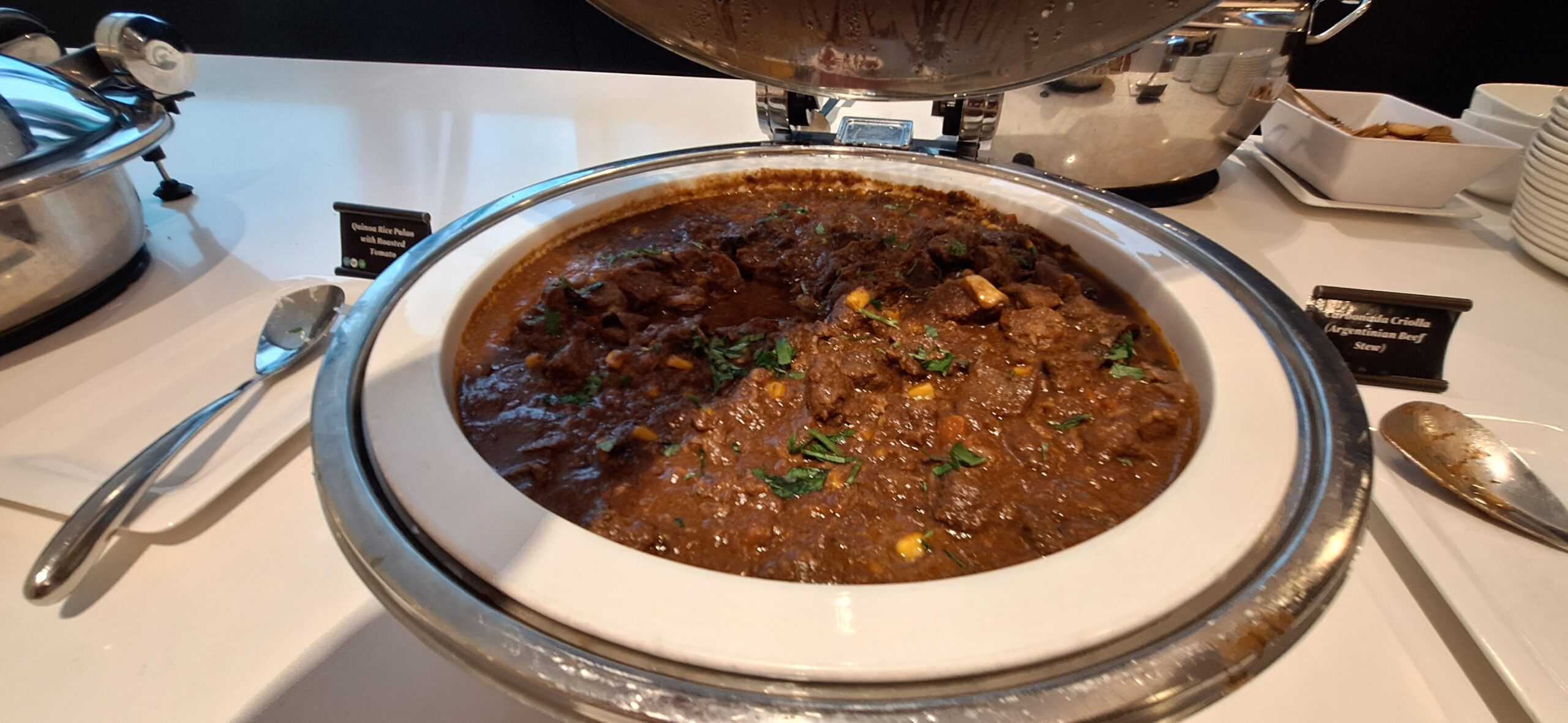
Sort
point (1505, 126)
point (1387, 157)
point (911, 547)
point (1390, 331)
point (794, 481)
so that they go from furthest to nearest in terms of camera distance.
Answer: point (1505, 126) → point (1387, 157) → point (1390, 331) → point (794, 481) → point (911, 547)

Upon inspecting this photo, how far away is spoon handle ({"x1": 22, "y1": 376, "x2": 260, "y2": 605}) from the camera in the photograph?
1.09 m

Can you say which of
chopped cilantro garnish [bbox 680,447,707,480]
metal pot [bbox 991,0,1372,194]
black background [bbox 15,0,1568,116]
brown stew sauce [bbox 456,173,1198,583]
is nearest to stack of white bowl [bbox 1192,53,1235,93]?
metal pot [bbox 991,0,1372,194]

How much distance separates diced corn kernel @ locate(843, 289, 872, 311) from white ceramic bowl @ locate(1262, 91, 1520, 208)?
6.62 feet

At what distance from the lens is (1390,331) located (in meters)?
1.61

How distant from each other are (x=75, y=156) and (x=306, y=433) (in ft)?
3.30

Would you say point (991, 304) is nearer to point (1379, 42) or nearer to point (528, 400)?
point (528, 400)

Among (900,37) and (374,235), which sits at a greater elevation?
(900,37)

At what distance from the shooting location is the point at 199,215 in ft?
8.23

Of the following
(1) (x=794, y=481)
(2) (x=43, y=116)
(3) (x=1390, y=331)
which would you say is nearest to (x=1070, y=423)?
(1) (x=794, y=481)

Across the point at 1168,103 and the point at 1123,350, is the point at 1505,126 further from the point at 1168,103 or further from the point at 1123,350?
the point at 1123,350

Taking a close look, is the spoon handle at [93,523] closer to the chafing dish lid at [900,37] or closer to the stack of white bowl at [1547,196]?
the chafing dish lid at [900,37]

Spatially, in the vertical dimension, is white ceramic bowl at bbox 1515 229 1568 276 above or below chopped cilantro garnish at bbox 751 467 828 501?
above

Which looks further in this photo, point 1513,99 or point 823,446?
point 1513,99

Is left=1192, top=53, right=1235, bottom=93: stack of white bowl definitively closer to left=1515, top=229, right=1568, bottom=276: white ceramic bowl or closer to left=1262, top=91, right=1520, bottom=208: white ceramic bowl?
left=1262, top=91, right=1520, bottom=208: white ceramic bowl
